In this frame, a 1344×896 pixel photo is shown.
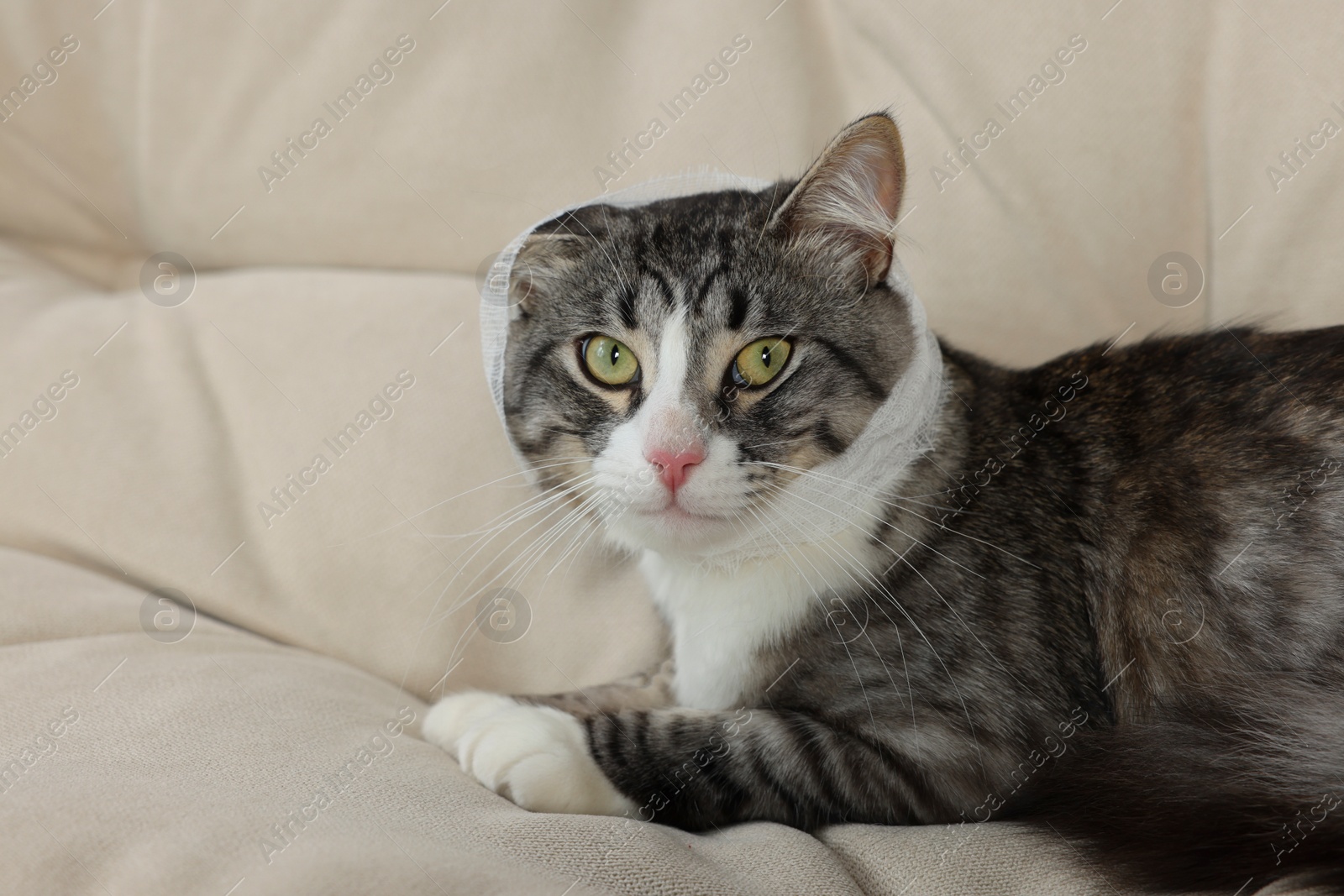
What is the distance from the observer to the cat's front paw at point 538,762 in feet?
3.88

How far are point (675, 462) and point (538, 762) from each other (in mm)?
424

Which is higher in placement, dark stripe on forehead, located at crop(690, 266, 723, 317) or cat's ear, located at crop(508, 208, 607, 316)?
cat's ear, located at crop(508, 208, 607, 316)

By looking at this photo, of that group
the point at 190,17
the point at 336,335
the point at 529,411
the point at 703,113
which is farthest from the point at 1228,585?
the point at 190,17

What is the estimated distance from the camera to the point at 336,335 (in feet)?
6.29

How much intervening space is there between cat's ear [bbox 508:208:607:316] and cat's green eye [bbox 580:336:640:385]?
14cm

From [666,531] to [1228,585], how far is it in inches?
31.0

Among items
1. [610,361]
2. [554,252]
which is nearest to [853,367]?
[610,361]

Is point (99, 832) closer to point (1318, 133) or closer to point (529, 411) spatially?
point (529, 411)

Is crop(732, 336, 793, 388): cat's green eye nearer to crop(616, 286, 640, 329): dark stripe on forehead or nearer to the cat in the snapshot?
the cat

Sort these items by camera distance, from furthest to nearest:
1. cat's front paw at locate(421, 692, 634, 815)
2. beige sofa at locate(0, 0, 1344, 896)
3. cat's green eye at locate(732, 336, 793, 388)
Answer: beige sofa at locate(0, 0, 1344, 896)
cat's green eye at locate(732, 336, 793, 388)
cat's front paw at locate(421, 692, 634, 815)

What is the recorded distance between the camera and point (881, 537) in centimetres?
136

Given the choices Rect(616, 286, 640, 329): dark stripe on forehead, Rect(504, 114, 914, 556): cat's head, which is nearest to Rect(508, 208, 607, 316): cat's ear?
Rect(504, 114, 914, 556): cat's head

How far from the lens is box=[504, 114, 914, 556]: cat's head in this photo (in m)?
1.24

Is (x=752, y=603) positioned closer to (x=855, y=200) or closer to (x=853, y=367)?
(x=853, y=367)
